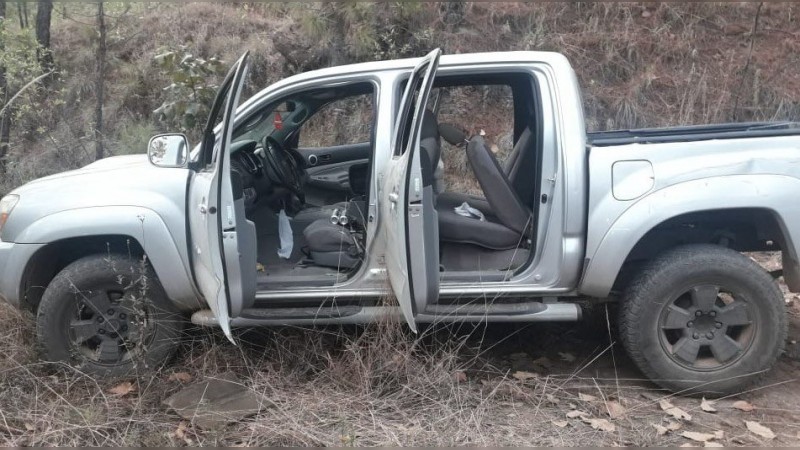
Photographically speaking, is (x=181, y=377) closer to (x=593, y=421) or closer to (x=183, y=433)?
(x=183, y=433)

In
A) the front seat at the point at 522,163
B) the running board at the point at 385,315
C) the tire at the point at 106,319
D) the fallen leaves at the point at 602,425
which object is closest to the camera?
the fallen leaves at the point at 602,425

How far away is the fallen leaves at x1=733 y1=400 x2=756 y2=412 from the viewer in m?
3.75

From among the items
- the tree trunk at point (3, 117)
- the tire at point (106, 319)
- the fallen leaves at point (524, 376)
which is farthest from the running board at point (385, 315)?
the tree trunk at point (3, 117)

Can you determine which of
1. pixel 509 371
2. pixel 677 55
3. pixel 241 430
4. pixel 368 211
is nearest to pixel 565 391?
pixel 509 371

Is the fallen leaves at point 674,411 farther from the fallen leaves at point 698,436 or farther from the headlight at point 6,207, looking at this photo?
the headlight at point 6,207

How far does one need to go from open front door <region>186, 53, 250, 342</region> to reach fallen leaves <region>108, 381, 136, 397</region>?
72cm

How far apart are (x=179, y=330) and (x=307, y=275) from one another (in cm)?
84

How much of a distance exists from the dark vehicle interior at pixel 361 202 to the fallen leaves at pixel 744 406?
1402 mm

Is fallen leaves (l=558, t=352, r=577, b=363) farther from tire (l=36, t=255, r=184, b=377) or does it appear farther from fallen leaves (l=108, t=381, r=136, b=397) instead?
fallen leaves (l=108, t=381, r=136, b=397)

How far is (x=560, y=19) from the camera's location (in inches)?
404

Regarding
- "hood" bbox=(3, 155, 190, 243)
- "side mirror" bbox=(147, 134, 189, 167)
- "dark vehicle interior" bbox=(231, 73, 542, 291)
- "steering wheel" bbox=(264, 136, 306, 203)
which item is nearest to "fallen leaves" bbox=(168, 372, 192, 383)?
"dark vehicle interior" bbox=(231, 73, 542, 291)

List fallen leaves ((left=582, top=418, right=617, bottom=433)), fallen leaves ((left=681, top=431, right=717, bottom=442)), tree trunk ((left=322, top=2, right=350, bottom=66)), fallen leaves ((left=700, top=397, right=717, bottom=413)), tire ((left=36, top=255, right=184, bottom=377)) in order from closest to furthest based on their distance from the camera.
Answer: fallen leaves ((left=681, top=431, right=717, bottom=442)) → fallen leaves ((left=582, top=418, right=617, bottom=433)) → fallen leaves ((left=700, top=397, right=717, bottom=413)) → tire ((left=36, top=255, right=184, bottom=377)) → tree trunk ((left=322, top=2, right=350, bottom=66))

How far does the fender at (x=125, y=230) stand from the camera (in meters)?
3.91

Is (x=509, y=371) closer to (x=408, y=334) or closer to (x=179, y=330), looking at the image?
(x=408, y=334)
